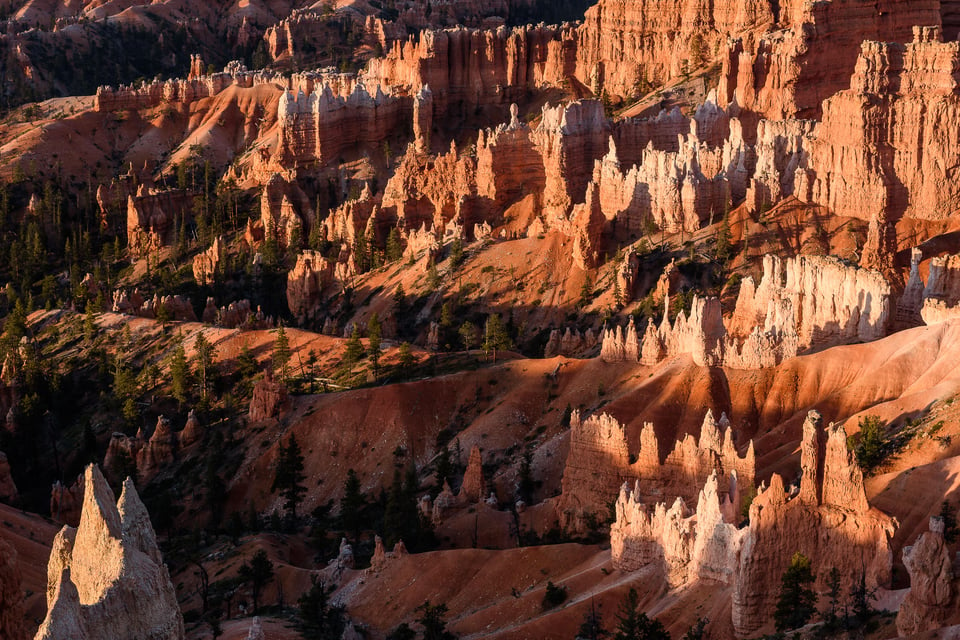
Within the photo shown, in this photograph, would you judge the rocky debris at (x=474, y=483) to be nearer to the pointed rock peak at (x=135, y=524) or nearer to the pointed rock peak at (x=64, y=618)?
the pointed rock peak at (x=135, y=524)

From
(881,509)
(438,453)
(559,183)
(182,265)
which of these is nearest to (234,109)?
(182,265)

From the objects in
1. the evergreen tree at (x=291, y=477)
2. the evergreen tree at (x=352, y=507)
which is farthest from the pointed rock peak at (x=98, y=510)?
the evergreen tree at (x=291, y=477)

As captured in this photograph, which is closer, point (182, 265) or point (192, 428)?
point (192, 428)

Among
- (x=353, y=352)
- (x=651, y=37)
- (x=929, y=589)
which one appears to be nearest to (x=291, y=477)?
(x=353, y=352)

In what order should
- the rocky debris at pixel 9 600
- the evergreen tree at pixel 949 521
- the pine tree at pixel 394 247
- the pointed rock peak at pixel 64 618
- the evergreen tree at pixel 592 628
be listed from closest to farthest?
the pointed rock peak at pixel 64 618
the rocky debris at pixel 9 600
the evergreen tree at pixel 949 521
the evergreen tree at pixel 592 628
the pine tree at pixel 394 247

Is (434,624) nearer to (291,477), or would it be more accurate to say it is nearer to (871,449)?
(871,449)

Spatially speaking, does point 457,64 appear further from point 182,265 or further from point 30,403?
point 30,403
